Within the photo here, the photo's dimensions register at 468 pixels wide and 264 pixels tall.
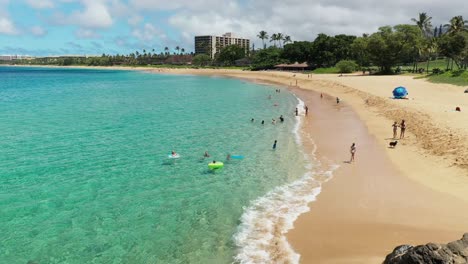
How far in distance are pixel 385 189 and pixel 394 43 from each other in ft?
275

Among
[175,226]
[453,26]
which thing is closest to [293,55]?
[453,26]

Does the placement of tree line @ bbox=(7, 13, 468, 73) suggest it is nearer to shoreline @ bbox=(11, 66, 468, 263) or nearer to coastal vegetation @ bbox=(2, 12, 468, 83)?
coastal vegetation @ bbox=(2, 12, 468, 83)

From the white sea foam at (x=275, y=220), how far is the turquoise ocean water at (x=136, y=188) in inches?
→ 5.5

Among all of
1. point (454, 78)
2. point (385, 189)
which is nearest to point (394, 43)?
point (454, 78)

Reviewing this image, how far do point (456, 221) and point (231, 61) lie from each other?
186263mm

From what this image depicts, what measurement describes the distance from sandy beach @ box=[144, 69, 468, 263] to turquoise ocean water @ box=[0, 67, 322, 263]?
2.66 meters

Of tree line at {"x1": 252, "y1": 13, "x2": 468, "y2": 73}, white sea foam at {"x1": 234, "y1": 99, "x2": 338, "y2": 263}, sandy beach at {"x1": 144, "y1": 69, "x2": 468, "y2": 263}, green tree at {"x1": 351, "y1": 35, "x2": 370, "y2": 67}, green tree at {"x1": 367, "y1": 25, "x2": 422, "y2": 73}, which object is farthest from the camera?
green tree at {"x1": 351, "y1": 35, "x2": 370, "y2": 67}

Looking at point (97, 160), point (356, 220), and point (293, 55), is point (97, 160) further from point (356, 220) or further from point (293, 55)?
point (293, 55)

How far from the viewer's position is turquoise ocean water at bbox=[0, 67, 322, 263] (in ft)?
46.2

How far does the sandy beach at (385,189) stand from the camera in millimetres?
13680

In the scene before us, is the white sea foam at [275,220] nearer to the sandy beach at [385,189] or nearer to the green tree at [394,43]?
the sandy beach at [385,189]

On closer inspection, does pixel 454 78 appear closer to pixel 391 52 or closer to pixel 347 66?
pixel 391 52

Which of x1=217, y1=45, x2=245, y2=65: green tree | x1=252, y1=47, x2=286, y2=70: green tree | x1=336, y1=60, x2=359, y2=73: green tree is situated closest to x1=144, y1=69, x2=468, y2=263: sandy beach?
x1=336, y1=60, x2=359, y2=73: green tree

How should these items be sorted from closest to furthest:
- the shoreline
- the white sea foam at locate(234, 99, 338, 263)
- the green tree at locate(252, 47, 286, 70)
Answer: the white sea foam at locate(234, 99, 338, 263)
the shoreline
the green tree at locate(252, 47, 286, 70)
